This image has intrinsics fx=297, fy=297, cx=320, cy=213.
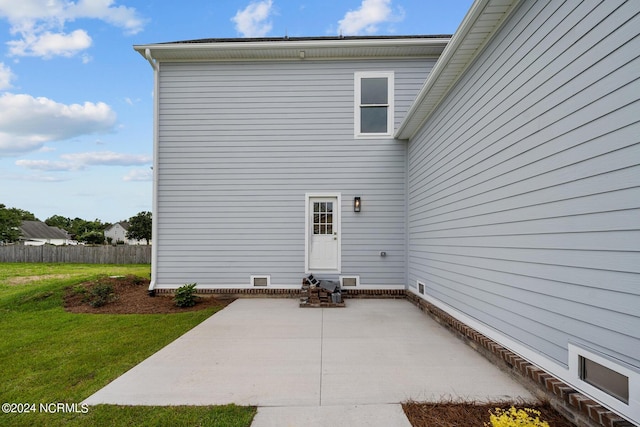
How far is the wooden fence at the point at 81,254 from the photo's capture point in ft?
46.9

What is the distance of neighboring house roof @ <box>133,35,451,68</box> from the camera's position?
20.0ft

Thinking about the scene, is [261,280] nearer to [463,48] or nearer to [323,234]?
[323,234]

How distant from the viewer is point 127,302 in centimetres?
579

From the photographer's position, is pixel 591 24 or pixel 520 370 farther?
pixel 520 370

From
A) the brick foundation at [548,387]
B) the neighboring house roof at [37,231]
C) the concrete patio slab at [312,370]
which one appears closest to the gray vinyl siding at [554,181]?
the brick foundation at [548,387]

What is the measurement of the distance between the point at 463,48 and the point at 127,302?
6938 mm

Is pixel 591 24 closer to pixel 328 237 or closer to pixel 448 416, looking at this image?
pixel 448 416

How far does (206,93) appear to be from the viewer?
6520mm

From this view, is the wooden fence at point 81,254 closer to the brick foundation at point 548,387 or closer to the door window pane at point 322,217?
the door window pane at point 322,217

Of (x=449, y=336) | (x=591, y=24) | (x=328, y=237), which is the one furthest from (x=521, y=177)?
(x=328, y=237)

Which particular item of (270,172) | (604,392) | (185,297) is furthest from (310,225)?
(604,392)

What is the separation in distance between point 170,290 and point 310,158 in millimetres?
4130

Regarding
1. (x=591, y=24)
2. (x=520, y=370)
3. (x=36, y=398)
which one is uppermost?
(x=591, y=24)

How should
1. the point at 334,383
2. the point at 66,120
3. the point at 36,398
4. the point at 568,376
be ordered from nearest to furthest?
the point at 568,376 < the point at 36,398 < the point at 334,383 < the point at 66,120
